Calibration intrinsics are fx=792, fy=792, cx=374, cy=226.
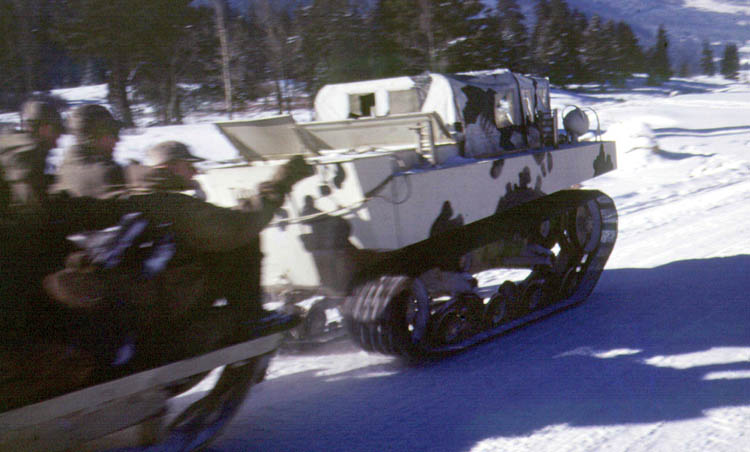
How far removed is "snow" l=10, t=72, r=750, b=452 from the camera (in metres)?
4.21

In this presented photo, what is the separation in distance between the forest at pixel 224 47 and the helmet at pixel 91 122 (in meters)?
6.73

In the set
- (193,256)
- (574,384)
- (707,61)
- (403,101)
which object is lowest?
(574,384)

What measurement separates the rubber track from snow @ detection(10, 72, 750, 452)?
114 mm

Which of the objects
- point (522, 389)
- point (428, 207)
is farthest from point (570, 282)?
point (522, 389)

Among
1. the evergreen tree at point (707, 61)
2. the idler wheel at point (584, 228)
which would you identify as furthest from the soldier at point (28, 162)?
the evergreen tree at point (707, 61)

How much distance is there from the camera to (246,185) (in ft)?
17.1

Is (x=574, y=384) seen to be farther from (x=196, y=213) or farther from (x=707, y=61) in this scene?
(x=707, y=61)

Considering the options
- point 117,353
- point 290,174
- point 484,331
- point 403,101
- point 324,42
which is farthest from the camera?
point 324,42

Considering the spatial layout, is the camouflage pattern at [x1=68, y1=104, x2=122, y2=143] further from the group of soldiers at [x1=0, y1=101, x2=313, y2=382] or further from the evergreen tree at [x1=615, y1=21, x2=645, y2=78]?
the evergreen tree at [x1=615, y1=21, x2=645, y2=78]

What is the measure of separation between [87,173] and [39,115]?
1.44ft

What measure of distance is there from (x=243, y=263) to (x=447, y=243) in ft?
8.10

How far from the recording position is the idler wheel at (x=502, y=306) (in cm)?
630

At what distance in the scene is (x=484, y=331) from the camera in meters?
6.18

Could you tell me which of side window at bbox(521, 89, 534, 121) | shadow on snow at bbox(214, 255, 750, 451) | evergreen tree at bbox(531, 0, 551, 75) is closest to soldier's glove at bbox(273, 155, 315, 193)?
shadow on snow at bbox(214, 255, 750, 451)
